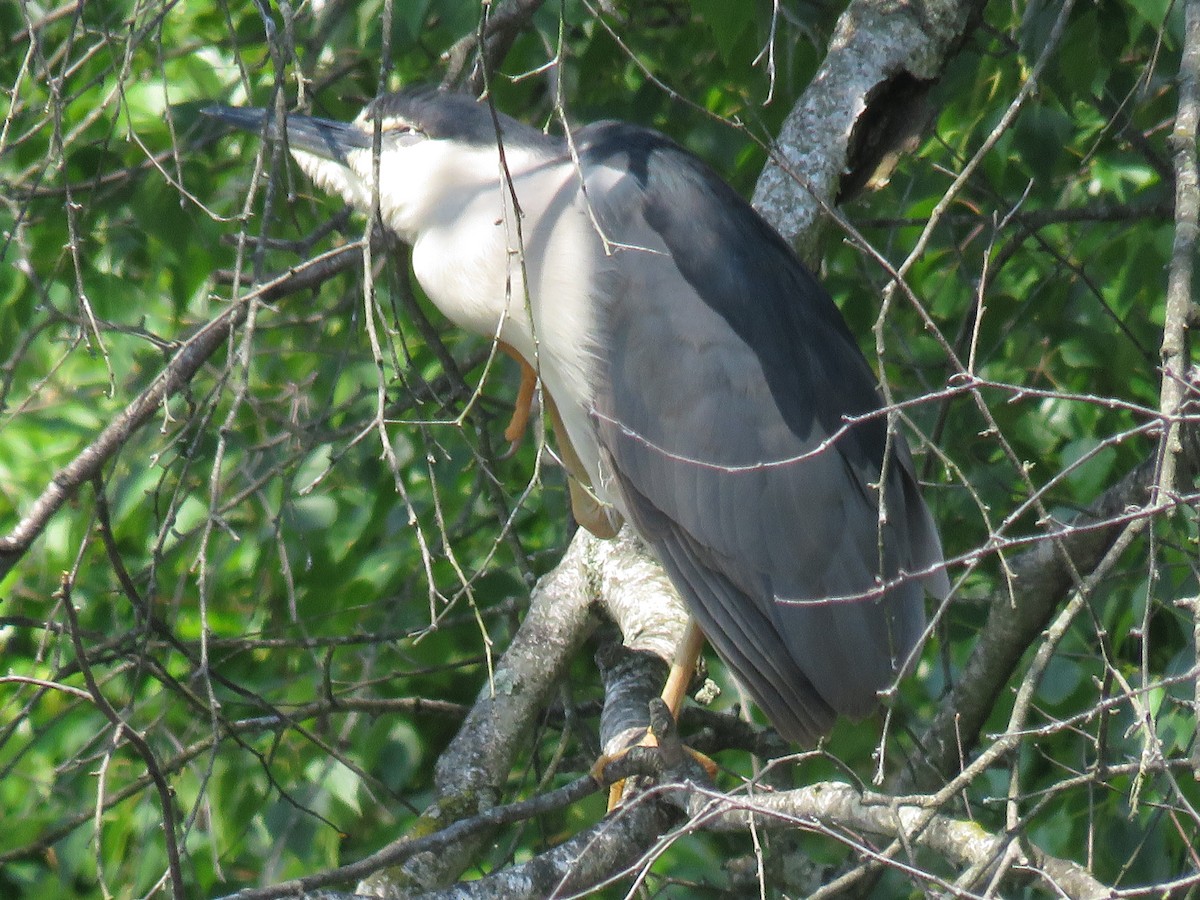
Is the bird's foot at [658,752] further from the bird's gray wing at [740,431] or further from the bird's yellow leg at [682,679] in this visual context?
the bird's gray wing at [740,431]

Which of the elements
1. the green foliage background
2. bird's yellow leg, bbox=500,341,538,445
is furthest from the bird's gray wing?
bird's yellow leg, bbox=500,341,538,445

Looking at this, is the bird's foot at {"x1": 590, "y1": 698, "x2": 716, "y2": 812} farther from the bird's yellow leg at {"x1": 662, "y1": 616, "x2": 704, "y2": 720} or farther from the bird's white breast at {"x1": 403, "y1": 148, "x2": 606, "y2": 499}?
the bird's white breast at {"x1": 403, "y1": 148, "x2": 606, "y2": 499}

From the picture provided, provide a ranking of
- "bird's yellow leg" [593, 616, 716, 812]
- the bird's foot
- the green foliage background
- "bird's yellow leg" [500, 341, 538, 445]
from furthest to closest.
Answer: "bird's yellow leg" [500, 341, 538, 445] < the green foliage background < "bird's yellow leg" [593, 616, 716, 812] < the bird's foot

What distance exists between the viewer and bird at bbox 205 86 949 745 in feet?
8.69

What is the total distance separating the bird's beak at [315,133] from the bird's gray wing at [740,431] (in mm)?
491

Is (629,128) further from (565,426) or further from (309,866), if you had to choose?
(309,866)

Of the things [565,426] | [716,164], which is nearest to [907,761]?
[565,426]

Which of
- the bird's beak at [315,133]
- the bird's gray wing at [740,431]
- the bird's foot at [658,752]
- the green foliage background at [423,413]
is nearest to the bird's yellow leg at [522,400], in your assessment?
the green foliage background at [423,413]

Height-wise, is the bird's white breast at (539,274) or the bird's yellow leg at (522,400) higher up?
the bird's white breast at (539,274)

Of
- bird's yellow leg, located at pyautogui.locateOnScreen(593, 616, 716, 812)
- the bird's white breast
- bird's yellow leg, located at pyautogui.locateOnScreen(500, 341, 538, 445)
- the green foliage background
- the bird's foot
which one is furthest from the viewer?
bird's yellow leg, located at pyautogui.locateOnScreen(500, 341, 538, 445)

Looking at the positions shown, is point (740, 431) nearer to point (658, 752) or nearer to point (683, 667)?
point (683, 667)

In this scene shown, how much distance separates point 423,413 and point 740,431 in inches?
30.9

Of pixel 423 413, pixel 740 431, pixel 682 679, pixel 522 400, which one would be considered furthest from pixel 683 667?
pixel 423 413

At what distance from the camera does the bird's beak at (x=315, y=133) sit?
Answer: 268cm
